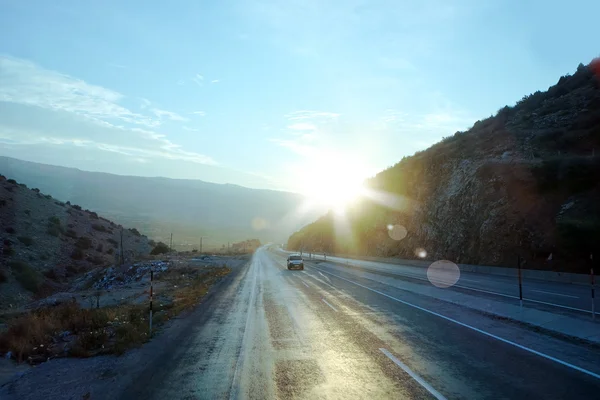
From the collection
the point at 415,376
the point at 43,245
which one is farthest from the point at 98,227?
the point at 415,376

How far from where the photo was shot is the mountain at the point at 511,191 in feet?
106

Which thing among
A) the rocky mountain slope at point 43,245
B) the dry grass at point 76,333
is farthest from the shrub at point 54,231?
the dry grass at point 76,333

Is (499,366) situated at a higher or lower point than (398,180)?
lower

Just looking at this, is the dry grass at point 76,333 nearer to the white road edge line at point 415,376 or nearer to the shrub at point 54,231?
the white road edge line at point 415,376

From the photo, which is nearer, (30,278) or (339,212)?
(30,278)

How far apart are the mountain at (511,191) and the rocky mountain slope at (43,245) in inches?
1331

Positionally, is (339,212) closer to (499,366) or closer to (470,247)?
(470,247)

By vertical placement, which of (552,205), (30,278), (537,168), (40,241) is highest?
(537,168)

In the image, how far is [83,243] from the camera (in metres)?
54.6

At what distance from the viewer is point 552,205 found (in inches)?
1351

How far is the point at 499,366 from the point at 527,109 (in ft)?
179

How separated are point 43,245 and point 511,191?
45.0m

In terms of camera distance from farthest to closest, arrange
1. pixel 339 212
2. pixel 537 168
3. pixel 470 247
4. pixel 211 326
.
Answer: pixel 339 212 → pixel 470 247 → pixel 537 168 → pixel 211 326

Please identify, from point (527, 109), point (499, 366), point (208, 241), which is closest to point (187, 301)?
point (499, 366)
